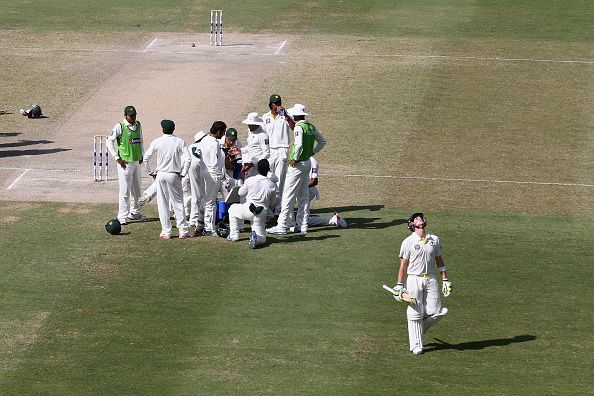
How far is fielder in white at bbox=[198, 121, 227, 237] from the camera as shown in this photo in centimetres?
2691

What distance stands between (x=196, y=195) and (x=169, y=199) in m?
0.59

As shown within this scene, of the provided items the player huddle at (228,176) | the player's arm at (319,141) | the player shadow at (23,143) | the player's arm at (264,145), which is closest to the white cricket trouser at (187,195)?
the player huddle at (228,176)

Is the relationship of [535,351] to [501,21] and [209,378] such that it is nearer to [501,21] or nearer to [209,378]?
[209,378]

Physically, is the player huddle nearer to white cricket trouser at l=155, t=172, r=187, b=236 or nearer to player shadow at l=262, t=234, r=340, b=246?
white cricket trouser at l=155, t=172, r=187, b=236

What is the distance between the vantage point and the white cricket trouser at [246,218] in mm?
26375

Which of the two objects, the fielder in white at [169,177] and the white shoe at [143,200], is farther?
the white shoe at [143,200]

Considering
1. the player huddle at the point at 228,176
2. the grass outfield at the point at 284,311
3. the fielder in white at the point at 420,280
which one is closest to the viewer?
the grass outfield at the point at 284,311

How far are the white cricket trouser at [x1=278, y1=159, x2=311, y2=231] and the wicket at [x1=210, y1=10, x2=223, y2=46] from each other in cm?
1772

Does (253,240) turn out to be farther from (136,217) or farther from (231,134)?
(136,217)

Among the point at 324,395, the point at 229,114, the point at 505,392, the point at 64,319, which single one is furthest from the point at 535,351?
the point at 229,114

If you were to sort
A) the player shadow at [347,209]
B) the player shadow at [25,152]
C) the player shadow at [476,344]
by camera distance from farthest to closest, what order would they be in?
the player shadow at [25,152] → the player shadow at [347,209] → the player shadow at [476,344]

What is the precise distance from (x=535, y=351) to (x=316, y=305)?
3997 mm

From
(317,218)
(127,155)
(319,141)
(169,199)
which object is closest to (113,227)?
(169,199)

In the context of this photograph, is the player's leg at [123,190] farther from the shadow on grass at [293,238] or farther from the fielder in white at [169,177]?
the shadow on grass at [293,238]
